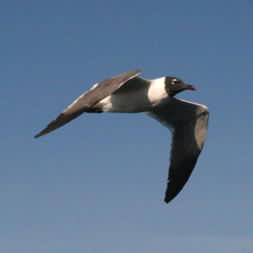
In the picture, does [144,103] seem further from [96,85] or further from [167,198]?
[167,198]

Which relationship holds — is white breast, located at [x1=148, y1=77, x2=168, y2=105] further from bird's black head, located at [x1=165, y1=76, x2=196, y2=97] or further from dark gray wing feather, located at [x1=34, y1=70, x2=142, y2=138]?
dark gray wing feather, located at [x1=34, y1=70, x2=142, y2=138]

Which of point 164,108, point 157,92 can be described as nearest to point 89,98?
point 157,92

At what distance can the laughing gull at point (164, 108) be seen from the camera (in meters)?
14.2

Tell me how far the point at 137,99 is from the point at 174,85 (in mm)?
1102

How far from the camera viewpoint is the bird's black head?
16594 mm

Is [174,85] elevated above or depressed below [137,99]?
above

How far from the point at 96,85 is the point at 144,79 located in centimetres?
149

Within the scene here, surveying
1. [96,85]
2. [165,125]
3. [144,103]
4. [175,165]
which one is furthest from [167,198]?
[96,85]

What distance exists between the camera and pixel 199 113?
1866 cm

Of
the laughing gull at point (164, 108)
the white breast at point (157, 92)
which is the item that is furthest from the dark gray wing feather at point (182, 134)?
the white breast at point (157, 92)

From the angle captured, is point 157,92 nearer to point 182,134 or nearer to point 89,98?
point 89,98

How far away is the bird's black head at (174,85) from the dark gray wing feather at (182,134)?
1626mm

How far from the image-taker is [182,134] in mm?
18922

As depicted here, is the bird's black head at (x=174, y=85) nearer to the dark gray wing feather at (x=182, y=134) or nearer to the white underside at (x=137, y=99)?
the white underside at (x=137, y=99)
